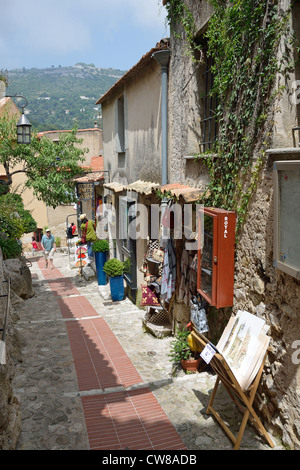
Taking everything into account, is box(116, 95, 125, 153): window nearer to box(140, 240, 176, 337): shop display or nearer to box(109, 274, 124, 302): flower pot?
box(109, 274, 124, 302): flower pot

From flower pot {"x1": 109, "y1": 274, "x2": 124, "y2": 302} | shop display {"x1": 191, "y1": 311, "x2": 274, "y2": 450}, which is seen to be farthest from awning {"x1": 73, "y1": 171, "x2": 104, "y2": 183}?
shop display {"x1": 191, "y1": 311, "x2": 274, "y2": 450}

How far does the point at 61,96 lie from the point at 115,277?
147605mm

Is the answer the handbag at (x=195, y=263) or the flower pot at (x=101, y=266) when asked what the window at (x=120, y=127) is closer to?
the flower pot at (x=101, y=266)

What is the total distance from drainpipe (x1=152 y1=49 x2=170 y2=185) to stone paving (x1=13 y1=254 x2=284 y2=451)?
129 inches

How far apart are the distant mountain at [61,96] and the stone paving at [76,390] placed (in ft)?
273

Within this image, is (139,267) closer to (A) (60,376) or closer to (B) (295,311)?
(A) (60,376)

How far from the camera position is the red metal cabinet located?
16.3 feet

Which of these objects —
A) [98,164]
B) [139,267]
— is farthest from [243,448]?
[98,164]

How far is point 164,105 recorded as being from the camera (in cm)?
758

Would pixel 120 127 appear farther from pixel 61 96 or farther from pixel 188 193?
pixel 61 96

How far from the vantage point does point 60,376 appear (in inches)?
242

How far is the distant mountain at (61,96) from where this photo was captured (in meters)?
107

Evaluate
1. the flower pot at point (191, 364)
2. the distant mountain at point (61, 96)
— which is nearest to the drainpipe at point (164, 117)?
the flower pot at point (191, 364)

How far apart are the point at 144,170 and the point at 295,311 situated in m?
6.04
